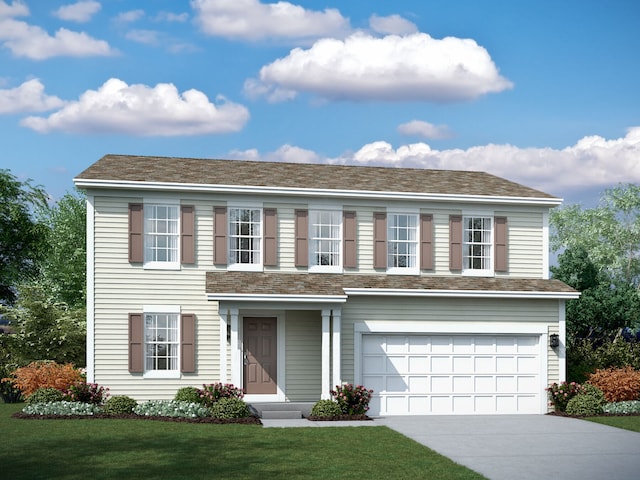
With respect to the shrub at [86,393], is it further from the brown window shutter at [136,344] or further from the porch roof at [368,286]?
the porch roof at [368,286]

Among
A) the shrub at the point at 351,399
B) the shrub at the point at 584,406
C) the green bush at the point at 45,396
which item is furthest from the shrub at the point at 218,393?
the shrub at the point at 584,406

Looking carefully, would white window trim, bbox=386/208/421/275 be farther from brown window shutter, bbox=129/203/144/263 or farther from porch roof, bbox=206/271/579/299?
brown window shutter, bbox=129/203/144/263

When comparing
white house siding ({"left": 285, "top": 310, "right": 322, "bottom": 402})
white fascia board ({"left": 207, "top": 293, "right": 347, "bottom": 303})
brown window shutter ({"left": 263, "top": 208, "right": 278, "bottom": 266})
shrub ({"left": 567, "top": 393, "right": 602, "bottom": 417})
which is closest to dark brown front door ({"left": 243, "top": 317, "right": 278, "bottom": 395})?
white house siding ({"left": 285, "top": 310, "right": 322, "bottom": 402})

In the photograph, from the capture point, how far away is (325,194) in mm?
24594

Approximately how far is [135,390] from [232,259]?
14.4ft

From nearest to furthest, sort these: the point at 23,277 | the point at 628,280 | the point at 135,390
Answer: the point at 135,390
the point at 23,277
the point at 628,280

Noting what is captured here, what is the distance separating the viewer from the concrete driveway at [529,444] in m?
14.6

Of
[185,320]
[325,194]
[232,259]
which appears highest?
[325,194]

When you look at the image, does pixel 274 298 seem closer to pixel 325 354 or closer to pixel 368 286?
pixel 325 354

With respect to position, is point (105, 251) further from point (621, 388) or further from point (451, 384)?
point (621, 388)

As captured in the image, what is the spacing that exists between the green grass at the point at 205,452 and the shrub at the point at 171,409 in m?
0.94

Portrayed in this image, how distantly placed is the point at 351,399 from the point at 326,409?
0.85 metres

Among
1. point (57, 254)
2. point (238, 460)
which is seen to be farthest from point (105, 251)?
point (57, 254)

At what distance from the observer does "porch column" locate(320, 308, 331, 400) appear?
2264 cm
